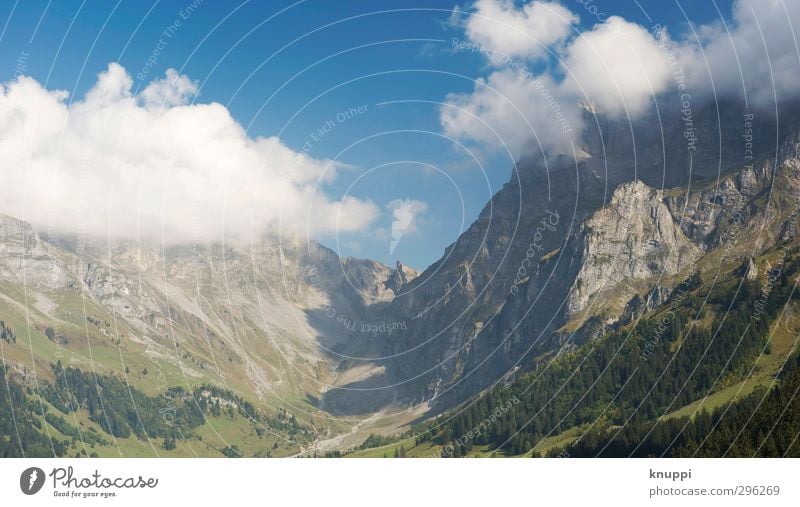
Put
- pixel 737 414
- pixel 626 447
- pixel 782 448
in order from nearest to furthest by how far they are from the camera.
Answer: pixel 782 448 → pixel 737 414 → pixel 626 447
